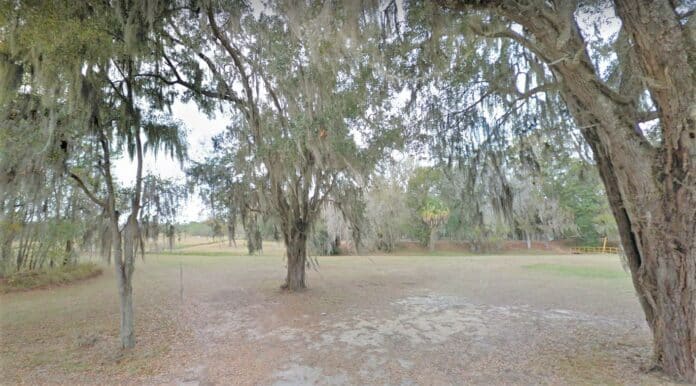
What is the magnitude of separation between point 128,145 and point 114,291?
546 centimetres

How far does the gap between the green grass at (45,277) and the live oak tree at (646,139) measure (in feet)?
37.0

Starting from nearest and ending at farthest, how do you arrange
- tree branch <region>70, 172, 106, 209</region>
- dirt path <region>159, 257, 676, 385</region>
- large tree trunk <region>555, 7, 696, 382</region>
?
large tree trunk <region>555, 7, 696, 382</region> → dirt path <region>159, 257, 676, 385</region> → tree branch <region>70, 172, 106, 209</region>

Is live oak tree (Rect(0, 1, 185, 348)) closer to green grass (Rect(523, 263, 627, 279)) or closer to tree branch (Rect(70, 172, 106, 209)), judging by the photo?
tree branch (Rect(70, 172, 106, 209))

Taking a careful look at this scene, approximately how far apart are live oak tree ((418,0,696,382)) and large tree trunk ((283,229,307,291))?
5.70 m

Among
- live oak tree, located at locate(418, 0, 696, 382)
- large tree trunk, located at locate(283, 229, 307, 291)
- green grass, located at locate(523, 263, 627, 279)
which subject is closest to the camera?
live oak tree, located at locate(418, 0, 696, 382)

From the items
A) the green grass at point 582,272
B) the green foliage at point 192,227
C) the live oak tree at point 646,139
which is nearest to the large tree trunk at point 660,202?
the live oak tree at point 646,139

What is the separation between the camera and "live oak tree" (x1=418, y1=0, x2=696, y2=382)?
258cm

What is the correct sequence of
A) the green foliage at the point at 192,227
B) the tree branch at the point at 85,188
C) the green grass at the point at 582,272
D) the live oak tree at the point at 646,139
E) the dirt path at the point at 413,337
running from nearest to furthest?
the live oak tree at the point at 646,139 → the dirt path at the point at 413,337 → the tree branch at the point at 85,188 → the green foliage at the point at 192,227 → the green grass at the point at 582,272

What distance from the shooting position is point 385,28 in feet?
11.8

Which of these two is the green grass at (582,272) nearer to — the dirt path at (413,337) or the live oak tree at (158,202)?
the dirt path at (413,337)

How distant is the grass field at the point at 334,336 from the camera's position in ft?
10.5

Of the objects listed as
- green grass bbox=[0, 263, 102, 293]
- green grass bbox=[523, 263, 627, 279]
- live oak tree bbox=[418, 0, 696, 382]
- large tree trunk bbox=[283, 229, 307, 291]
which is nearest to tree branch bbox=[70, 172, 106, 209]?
large tree trunk bbox=[283, 229, 307, 291]

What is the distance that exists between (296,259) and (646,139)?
6.55m

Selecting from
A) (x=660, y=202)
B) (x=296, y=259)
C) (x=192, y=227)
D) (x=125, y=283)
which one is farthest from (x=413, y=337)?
(x=192, y=227)
